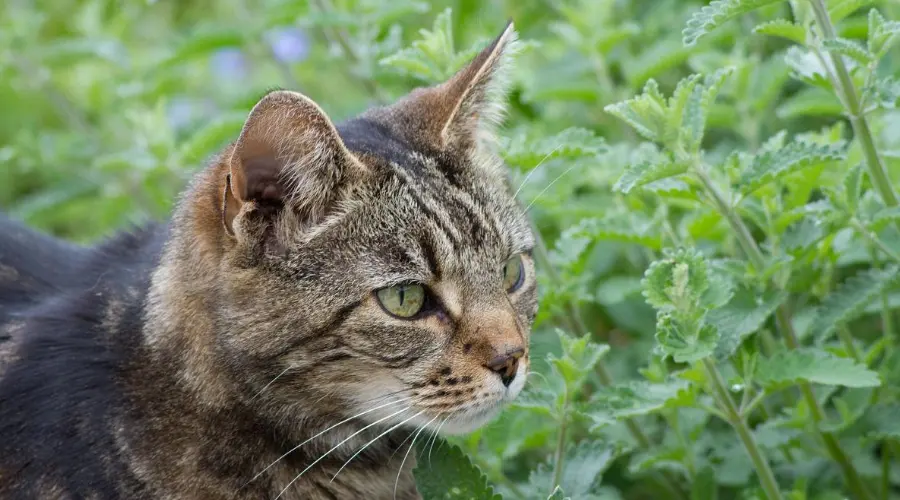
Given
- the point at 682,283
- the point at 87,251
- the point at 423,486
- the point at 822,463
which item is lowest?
the point at 822,463

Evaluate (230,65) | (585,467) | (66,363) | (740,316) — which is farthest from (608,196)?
(230,65)

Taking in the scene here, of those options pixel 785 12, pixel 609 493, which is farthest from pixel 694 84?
pixel 785 12

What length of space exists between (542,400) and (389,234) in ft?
1.53

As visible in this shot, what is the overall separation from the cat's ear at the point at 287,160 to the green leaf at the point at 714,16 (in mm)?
653

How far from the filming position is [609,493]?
258 centimetres

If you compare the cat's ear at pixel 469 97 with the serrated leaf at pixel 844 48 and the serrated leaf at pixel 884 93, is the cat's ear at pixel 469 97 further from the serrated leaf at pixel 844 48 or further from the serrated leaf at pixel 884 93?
the serrated leaf at pixel 884 93

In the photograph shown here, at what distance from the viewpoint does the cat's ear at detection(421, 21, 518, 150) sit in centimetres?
222

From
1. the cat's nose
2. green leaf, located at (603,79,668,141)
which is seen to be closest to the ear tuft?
green leaf, located at (603,79,668,141)

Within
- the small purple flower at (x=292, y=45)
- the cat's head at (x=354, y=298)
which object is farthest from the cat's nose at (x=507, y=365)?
the small purple flower at (x=292, y=45)

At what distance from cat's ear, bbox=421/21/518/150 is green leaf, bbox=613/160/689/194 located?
35 centimetres

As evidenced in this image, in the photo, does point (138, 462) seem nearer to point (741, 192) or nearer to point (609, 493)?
point (609, 493)

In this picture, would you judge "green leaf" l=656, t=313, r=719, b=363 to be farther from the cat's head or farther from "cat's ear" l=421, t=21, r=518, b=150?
"cat's ear" l=421, t=21, r=518, b=150

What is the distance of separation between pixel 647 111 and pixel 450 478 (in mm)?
801

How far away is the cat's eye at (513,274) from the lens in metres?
2.26
